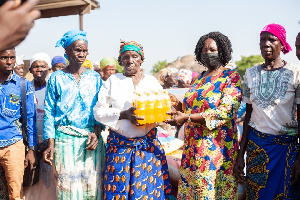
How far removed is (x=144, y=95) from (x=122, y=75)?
0.63 meters

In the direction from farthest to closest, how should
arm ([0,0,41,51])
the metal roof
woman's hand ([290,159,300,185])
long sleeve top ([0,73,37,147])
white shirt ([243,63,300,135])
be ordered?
the metal roof < long sleeve top ([0,73,37,147]) < white shirt ([243,63,300,135]) < woman's hand ([290,159,300,185]) < arm ([0,0,41,51])

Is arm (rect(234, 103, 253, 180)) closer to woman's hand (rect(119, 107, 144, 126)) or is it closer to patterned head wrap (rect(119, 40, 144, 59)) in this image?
woman's hand (rect(119, 107, 144, 126))

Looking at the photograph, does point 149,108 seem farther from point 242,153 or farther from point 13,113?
point 13,113

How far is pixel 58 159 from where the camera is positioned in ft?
12.8

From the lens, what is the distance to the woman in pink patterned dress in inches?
135

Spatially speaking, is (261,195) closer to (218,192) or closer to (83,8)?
(218,192)

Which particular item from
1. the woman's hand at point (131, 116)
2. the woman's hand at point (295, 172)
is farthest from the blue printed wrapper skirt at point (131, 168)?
the woman's hand at point (295, 172)

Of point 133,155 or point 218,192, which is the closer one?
point 218,192

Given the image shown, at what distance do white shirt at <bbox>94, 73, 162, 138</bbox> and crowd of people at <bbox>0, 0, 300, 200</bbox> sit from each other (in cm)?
1

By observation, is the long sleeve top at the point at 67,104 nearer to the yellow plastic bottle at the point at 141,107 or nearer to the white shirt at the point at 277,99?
A: the yellow plastic bottle at the point at 141,107

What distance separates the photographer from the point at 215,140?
349 centimetres

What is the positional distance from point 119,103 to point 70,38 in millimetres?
1046

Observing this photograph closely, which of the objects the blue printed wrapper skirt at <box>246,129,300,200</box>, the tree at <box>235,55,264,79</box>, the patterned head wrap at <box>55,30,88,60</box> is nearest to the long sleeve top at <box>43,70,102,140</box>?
the patterned head wrap at <box>55,30,88,60</box>

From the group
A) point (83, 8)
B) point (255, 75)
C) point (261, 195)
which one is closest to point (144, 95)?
point (255, 75)
